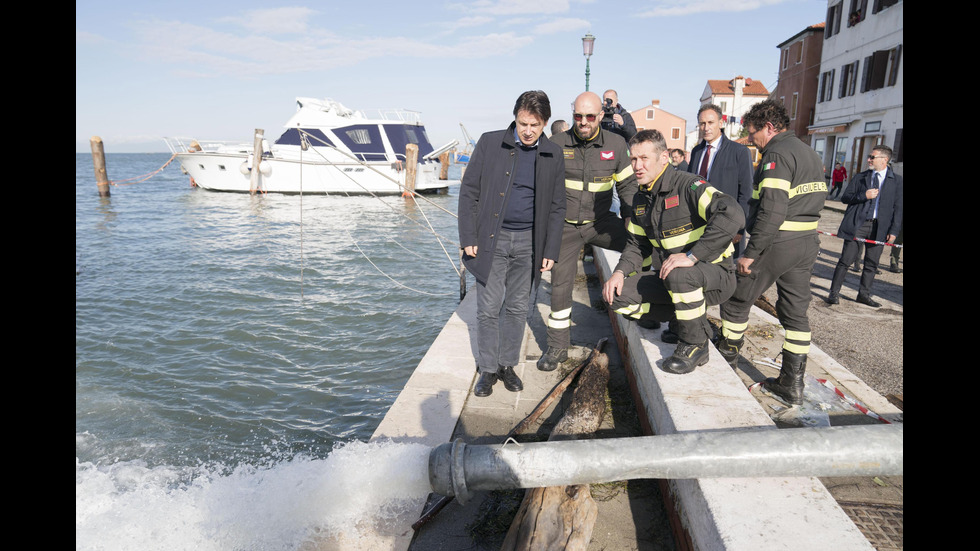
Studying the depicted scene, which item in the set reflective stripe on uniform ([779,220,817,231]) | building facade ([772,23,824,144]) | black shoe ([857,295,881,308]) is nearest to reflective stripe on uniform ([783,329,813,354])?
reflective stripe on uniform ([779,220,817,231])

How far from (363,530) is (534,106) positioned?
100 inches

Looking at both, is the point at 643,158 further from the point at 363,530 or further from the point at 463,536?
the point at 363,530

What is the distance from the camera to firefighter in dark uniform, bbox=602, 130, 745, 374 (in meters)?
3.14

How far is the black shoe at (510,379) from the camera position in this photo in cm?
377

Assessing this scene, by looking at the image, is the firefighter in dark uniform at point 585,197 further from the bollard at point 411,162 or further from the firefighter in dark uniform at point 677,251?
the bollard at point 411,162

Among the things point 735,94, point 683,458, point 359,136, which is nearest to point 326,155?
point 359,136

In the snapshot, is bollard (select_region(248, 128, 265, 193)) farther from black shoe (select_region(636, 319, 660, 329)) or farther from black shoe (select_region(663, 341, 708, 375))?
black shoe (select_region(663, 341, 708, 375))

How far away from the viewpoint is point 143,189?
34.6 metres

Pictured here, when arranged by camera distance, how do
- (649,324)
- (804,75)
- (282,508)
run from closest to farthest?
(282,508) → (649,324) → (804,75)

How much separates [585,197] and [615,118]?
75.8 inches

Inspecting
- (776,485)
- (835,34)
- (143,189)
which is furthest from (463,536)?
(143,189)

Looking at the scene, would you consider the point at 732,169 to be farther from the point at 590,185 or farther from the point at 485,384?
the point at 485,384

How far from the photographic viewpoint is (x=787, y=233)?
3.58m

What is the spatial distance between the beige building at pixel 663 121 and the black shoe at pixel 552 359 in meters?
56.8
